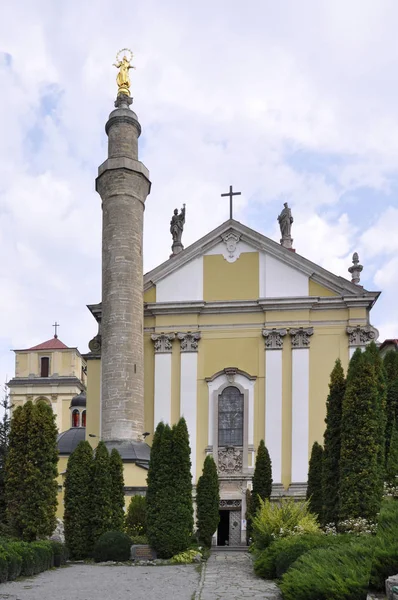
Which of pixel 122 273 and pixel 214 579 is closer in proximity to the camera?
pixel 214 579

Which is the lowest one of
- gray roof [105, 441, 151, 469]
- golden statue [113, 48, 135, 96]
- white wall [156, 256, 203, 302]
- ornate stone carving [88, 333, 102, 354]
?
gray roof [105, 441, 151, 469]

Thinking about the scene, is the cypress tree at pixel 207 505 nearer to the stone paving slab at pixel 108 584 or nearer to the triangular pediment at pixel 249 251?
the stone paving slab at pixel 108 584

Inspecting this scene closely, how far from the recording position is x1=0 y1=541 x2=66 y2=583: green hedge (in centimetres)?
1689

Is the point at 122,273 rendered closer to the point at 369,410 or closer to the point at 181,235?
the point at 181,235

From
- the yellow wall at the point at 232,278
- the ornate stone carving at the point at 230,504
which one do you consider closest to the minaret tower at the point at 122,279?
the yellow wall at the point at 232,278

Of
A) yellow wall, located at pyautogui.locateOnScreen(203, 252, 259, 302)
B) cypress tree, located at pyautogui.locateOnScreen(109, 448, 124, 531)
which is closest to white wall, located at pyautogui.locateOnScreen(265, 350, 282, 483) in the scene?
yellow wall, located at pyautogui.locateOnScreen(203, 252, 259, 302)

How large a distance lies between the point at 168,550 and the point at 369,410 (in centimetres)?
738

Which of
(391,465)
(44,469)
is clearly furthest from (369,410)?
(44,469)

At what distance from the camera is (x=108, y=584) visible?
16.8 meters

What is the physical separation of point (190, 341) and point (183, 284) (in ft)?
8.17

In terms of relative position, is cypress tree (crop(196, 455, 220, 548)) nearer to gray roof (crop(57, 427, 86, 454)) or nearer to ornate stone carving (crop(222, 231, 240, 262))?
ornate stone carving (crop(222, 231, 240, 262))

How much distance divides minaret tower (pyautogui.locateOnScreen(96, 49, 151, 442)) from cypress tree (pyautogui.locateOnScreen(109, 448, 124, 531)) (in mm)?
5620

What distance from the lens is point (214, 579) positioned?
17531 mm

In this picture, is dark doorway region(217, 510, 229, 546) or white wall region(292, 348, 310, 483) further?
dark doorway region(217, 510, 229, 546)
